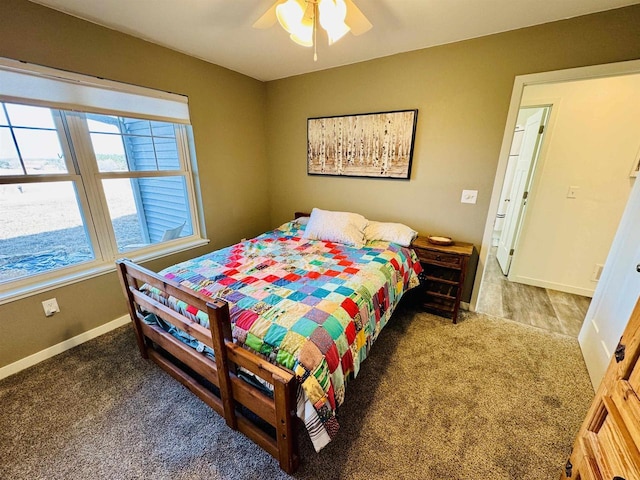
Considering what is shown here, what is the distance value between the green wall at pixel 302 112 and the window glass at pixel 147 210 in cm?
25

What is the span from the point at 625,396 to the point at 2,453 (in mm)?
2654

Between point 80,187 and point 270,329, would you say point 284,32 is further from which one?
point 270,329

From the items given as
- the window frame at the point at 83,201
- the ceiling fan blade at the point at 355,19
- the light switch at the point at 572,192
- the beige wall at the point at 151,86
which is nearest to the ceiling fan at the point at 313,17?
the ceiling fan blade at the point at 355,19

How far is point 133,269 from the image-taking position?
5.18 feet

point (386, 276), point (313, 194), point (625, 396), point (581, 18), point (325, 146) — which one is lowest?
point (386, 276)

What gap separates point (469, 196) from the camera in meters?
2.35

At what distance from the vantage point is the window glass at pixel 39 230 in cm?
172

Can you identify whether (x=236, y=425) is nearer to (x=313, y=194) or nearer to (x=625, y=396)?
(x=625, y=396)

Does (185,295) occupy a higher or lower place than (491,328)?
higher

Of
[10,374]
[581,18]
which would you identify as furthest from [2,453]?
[581,18]

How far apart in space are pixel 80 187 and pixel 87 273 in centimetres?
68

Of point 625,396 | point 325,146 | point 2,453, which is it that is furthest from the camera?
point 325,146

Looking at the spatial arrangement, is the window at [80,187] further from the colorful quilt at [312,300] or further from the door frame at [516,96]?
the door frame at [516,96]

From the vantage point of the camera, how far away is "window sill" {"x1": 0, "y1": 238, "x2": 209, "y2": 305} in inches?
67.9
